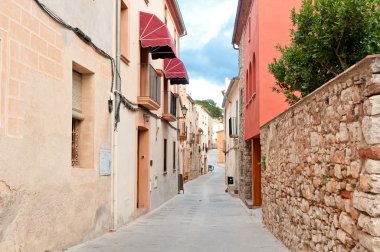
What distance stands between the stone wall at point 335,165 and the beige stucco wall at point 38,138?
3533mm

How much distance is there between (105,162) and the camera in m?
9.67

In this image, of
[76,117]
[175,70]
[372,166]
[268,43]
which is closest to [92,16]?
[76,117]

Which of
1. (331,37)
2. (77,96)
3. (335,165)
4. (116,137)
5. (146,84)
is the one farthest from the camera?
(146,84)

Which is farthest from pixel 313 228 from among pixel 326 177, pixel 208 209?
pixel 208 209

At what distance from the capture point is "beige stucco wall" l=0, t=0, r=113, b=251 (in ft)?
18.4

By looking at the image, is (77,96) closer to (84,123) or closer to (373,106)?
(84,123)

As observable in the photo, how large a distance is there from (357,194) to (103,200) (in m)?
6.39

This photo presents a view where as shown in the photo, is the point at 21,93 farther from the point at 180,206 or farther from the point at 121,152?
the point at 180,206

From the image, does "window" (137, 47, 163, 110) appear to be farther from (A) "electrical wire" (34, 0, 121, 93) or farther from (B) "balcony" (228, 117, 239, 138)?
(B) "balcony" (228, 117, 239, 138)

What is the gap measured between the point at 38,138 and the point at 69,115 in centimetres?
125

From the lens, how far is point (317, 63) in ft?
30.2

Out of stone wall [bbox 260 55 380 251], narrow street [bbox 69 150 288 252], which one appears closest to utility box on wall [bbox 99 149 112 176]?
narrow street [bbox 69 150 288 252]

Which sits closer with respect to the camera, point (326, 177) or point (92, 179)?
point (326, 177)

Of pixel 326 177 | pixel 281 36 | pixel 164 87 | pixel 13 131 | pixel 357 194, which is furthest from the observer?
pixel 164 87
